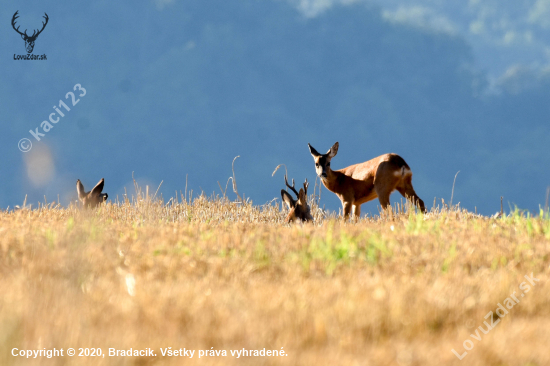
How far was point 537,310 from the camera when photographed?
4070mm

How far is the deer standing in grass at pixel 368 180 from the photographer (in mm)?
11602

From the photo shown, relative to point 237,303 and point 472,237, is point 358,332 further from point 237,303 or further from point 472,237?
point 472,237

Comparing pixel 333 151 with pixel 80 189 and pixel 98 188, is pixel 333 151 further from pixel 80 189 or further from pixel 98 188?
pixel 80 189

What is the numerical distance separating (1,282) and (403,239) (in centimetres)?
398

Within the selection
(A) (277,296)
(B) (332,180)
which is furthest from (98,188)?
(A) (277,296)

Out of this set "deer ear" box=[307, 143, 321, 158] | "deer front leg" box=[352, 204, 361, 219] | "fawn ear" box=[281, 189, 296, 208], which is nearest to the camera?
"fawn ear" box=[281, 189, 296, 208]

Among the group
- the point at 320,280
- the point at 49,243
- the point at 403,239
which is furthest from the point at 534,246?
the point at 49,243

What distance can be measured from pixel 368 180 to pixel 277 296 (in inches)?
340

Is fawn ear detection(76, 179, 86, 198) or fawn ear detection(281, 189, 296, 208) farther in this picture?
fawn ear detection(76, 179, 86, 198)

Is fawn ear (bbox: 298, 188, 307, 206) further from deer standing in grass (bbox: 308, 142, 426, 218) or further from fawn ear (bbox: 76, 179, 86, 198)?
fawn ear (bbox: 76, 179, 86, 198)

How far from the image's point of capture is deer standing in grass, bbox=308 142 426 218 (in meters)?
11.6

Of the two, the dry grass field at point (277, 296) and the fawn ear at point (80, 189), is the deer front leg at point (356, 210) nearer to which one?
the dry grass field at point (277, 296)

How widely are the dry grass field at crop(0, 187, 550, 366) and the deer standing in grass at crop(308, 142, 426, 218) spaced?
17.5 feet

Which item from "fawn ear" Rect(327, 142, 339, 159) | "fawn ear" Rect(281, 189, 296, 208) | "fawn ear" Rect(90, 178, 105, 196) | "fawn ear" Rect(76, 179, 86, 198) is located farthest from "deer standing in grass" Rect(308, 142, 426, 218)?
"fawn ear" Rect(76, 179, 86, 198)
